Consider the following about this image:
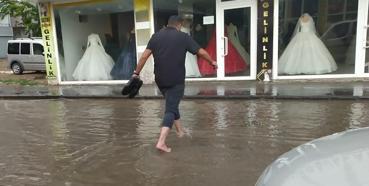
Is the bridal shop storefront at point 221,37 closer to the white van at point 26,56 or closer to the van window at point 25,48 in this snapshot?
the white van at point 26,56

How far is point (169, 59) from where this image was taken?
5336 mm

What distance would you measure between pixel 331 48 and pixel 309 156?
32.6ft

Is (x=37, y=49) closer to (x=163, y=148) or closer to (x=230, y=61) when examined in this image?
(x=230, y=61)

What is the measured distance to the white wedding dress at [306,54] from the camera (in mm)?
11523

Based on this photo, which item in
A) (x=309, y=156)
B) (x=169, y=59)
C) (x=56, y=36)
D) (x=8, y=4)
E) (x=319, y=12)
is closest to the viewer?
(x=309, y=156)

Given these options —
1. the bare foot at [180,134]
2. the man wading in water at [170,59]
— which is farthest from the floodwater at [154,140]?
the man wading in water at [170,59]

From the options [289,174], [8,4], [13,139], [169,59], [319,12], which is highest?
[8,4]

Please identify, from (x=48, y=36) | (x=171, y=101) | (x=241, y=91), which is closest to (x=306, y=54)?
(x=241, y=91)

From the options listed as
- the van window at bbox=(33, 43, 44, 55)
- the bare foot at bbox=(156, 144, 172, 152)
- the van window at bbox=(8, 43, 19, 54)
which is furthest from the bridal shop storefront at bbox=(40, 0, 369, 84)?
the van window at bbox=(8, 43, 19, 54)

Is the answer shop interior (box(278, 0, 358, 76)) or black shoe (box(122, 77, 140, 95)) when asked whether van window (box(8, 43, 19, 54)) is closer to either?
shop interior (box(278, 0, 358, 76))

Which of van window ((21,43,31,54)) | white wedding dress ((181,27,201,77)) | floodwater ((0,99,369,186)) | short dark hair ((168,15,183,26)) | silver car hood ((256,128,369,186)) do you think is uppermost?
short dark hair ((168,15,183,26))

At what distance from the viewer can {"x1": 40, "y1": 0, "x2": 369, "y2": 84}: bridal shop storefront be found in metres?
11.3

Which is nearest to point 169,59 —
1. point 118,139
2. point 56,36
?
point 118,139

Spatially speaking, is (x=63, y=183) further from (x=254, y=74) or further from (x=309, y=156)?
(x=254, y=74)
